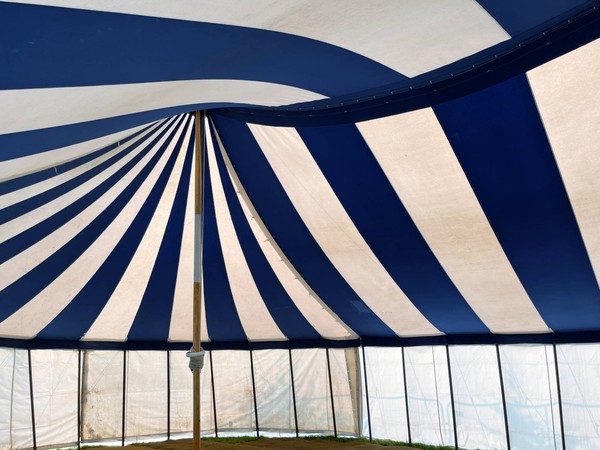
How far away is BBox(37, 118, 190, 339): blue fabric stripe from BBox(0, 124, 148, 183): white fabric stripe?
A: 1258 mm

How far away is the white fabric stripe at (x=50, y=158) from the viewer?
4.02 metres

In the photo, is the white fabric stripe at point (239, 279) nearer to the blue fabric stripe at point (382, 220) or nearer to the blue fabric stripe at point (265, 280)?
the blue fabric stripe at point (265, 280)

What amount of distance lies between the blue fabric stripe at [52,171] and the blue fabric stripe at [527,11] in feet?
11.4

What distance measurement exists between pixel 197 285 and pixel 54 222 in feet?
7.86

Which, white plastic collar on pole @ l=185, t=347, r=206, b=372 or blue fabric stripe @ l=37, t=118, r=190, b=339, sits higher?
blue fabric stripe @ l=37, t=118, r=190, b=339

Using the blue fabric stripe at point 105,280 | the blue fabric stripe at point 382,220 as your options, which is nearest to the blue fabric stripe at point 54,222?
the blue fabric stripe at point 105,280

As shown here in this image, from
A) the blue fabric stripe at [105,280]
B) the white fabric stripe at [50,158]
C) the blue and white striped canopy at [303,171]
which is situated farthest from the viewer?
the blue fabric stripe at [105,280]

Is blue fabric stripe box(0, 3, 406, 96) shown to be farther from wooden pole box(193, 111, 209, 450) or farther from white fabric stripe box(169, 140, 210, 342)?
white fabric stripe box(169, 140, 210, 342)

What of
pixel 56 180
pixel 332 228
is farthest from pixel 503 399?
pixel 56 180

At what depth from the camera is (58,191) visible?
18.7 ft

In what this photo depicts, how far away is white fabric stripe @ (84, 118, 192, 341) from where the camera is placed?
261 inches

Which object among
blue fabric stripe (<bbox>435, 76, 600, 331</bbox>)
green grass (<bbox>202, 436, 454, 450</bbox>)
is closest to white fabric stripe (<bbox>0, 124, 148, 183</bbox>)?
blue fabric stripe (<bbox>435, 76, 600, 331</bbox>)

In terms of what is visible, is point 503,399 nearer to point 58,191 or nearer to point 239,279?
point 239,279

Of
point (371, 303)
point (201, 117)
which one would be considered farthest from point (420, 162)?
point (371, 303)
